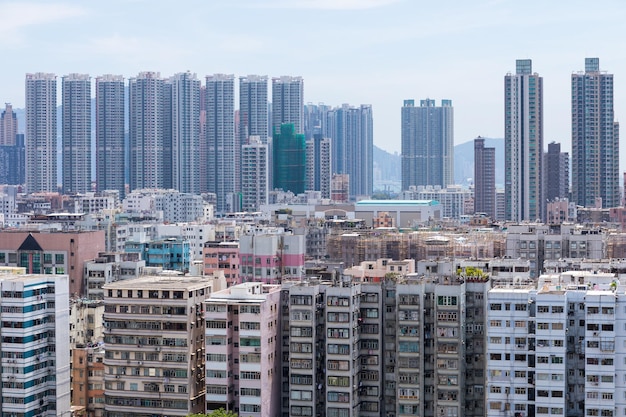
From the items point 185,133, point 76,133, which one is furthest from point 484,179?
point 76,133

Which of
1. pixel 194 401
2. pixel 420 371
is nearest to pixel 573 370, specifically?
pixel 420 371

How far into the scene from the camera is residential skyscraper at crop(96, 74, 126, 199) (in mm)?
84938

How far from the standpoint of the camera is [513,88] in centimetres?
6219

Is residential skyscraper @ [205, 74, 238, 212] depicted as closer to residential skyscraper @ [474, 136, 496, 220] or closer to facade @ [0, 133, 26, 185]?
residential skyscraper @ [474, 136, 496, 220]

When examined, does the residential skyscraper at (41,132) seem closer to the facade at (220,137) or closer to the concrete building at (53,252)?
the facade at (220,137)

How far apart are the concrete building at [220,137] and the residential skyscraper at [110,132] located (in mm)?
6156

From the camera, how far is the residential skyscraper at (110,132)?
279 ft

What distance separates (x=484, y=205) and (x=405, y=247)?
1570 inches

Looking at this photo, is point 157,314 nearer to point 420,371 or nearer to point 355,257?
point 420,371

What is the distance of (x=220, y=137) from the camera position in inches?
3329

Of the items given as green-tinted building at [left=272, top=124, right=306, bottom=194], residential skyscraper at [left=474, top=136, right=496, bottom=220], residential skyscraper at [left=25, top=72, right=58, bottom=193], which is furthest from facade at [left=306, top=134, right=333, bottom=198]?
residential skyscraper at [left=25, top=72, right=58, bottom=193]

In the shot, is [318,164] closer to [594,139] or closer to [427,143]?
[427,143]

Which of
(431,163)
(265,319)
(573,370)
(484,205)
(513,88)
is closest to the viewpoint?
(573,370)

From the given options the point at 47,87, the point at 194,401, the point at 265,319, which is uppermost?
the point at 47,87
